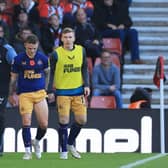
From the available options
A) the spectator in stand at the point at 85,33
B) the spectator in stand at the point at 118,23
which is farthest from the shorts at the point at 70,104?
the spectator in stand at the point at 118,23

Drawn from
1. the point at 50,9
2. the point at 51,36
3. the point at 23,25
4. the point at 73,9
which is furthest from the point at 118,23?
the point at 23,25

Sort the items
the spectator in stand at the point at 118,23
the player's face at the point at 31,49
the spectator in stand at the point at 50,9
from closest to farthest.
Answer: the player's face at the point at 31,49
the spectator in stand at the point at 118,23
the spectator in stand at the point at 50,9

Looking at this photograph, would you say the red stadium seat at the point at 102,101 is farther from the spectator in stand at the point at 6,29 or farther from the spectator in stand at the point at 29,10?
the spectator in stand at the point at 29,10

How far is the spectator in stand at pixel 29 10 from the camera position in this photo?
76.7 feet

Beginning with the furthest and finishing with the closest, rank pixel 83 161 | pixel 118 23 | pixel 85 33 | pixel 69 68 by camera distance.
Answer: pixel 118 23
pixel 85 33
pixel 69 68
pixel 83 161

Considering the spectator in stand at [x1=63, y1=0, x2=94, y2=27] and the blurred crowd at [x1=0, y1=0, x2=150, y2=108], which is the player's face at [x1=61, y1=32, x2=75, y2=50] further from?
the spectator in stand at [x1=63, y1=0, x2=94, y2=27]

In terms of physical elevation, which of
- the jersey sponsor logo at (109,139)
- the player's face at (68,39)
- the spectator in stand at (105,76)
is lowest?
the jersey sponsor logo at (109,139)

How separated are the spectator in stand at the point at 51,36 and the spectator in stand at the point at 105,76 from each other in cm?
133

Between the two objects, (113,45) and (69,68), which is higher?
(113,45)

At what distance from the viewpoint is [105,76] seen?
2172 cm

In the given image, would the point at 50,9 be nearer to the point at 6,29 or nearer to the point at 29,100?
the point at 6,29

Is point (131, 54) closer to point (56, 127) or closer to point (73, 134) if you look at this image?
point (56, 127)

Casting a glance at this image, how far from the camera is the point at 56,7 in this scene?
77.4 ft

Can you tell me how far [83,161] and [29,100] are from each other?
1.19 m
